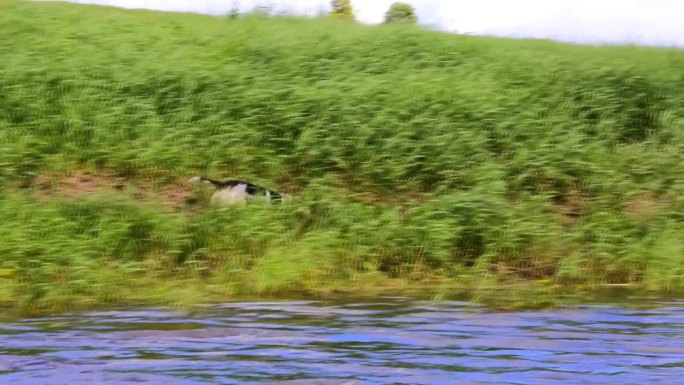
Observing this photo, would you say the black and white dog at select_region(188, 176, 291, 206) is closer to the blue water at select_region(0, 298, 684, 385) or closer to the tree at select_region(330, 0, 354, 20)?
the blue water at select_region(0, 298, 684, 385)

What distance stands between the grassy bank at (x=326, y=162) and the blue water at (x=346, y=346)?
72 cm

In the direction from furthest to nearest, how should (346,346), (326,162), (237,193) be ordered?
(326,162), (237,193), (346,346)

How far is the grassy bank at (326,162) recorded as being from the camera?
21.9 ft

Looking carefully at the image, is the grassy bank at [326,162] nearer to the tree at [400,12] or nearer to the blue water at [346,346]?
the blue water at [346,346]

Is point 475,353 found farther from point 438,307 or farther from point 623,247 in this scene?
point 623,247

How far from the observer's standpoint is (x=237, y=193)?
756 cm

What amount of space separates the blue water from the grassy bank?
716 mm

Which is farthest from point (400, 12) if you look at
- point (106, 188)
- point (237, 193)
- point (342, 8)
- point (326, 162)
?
point (106, 188)

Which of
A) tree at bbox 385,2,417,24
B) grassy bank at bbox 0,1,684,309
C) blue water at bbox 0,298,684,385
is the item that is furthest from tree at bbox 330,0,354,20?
blue water at bbox 0,298,684,385

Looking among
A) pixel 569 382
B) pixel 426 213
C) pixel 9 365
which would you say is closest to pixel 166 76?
pixel 426 213

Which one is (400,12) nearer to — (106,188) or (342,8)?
(342,8)

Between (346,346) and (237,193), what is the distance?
10.7 ft

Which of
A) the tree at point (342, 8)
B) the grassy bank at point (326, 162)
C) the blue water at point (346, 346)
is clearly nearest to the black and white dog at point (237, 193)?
the grassy bank at point (326, 162)

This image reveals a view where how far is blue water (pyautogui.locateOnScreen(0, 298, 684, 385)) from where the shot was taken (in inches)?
156
